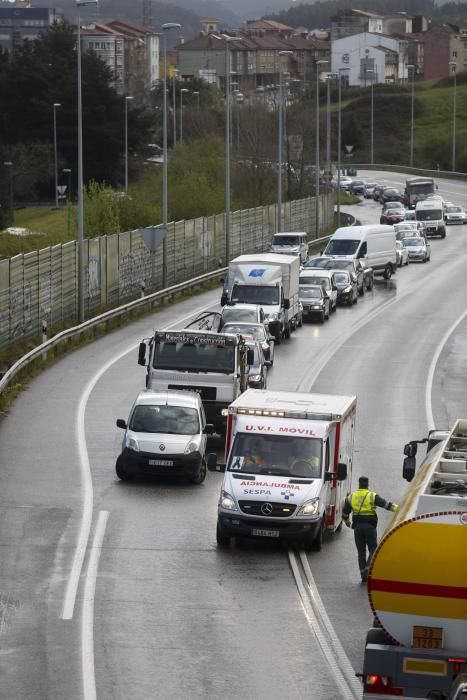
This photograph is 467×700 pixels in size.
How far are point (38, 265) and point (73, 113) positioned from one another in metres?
61.3

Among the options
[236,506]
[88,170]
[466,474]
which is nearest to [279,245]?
[88,170]

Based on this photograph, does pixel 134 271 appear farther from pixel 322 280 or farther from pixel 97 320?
pixel 97 320

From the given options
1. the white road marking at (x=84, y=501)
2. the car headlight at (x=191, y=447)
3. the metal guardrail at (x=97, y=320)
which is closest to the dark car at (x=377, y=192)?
the metal guardrail at (x=97, y=320)

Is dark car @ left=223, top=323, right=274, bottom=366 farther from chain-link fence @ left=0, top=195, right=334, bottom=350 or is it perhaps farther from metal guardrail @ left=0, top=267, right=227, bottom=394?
chain-link fence @ left=0, top=195, right=334, bottom=350

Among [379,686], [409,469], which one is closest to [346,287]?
[409,469]

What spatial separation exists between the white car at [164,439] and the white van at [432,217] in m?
59.6

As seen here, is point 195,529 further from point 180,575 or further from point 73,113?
point 73,113

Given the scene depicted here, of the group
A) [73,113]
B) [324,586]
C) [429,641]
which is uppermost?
[73,113]

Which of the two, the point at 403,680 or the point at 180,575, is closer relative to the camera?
the point at 403,680

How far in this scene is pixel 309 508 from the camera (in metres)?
22.9

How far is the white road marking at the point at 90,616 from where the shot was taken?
1664 centimetres

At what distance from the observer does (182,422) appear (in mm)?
28703

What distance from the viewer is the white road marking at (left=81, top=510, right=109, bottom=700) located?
16.6 metres

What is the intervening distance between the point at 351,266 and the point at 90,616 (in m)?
→ 41.3
